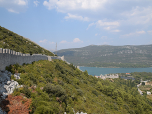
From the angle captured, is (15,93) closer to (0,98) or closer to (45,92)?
(0,98)

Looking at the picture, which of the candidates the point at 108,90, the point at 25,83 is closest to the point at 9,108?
the point at 25,83

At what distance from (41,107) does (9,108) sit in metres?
2.01

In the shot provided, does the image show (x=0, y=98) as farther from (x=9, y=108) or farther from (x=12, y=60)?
(x=12, y=60)

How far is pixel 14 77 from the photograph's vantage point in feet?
35.2

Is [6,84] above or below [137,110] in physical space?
above

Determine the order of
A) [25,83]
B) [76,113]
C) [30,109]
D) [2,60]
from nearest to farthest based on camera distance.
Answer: [30,109] < [2,60] < [25,83] < [76,113]

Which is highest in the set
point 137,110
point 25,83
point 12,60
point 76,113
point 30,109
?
point 12,60

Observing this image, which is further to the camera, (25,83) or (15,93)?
(25,83)

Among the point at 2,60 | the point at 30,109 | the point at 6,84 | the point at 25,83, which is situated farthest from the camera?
the point at 25,83

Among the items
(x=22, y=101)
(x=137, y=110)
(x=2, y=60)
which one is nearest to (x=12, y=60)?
Result: (x=2, y=60)

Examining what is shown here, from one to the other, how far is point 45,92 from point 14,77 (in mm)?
3068

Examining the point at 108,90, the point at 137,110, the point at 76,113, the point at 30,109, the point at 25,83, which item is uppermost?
the point at 25,83

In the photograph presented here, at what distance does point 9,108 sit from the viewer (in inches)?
303

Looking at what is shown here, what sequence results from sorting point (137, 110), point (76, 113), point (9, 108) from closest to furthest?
1. point (9, 108)
2. point (76, 113)
3. point (137, 110)
